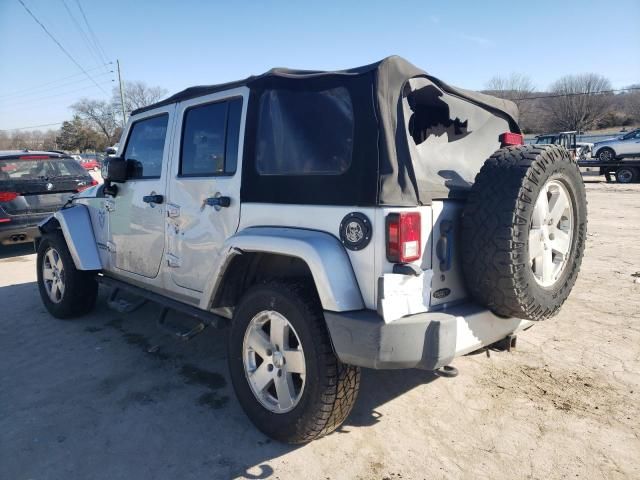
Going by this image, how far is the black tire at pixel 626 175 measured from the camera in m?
19.8

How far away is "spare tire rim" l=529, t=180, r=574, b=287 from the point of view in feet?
8.13

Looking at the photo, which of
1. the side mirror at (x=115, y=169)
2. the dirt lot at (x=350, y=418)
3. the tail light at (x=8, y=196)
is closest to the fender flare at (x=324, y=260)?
the dirt lot at (x=350, y=418)

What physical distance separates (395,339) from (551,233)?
124 cm

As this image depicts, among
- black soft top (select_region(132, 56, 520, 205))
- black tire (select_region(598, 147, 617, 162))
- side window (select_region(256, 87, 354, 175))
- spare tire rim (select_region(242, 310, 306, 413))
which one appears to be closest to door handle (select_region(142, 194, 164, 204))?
black soft top (select_region(132, 56, 520, 205))

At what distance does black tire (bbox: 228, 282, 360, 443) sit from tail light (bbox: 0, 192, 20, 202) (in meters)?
6.88

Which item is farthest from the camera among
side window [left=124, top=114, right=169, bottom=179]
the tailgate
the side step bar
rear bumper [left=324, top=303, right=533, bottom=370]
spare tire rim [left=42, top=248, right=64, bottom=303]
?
spare tire rim [left=42, top=248, right=64, bottom=303]

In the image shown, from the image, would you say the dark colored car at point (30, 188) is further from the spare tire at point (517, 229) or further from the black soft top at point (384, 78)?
the spare tire at point (517, 229)

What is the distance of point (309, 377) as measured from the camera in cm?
238

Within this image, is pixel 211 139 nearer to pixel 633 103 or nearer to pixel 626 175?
pixel 626 175

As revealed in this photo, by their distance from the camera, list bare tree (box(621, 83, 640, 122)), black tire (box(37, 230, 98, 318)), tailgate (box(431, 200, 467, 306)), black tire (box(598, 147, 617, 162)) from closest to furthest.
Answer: tailgate (box(431, 200, 467, 306)) → black tire (box(37, 230, 98, 318)) → black tire (box(598, 147, 617, 162)) → bare tree (box(621, 83, 640, 122))

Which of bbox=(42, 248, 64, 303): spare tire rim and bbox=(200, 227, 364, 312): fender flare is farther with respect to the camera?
bbox=(42, 248, 64, 303): spare tire rim

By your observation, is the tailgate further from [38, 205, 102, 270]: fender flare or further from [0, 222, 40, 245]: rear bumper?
[0, 222, 40, 245]: rear bumper

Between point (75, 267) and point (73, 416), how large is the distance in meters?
2.02

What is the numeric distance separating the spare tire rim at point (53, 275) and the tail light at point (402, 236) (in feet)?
12.8
